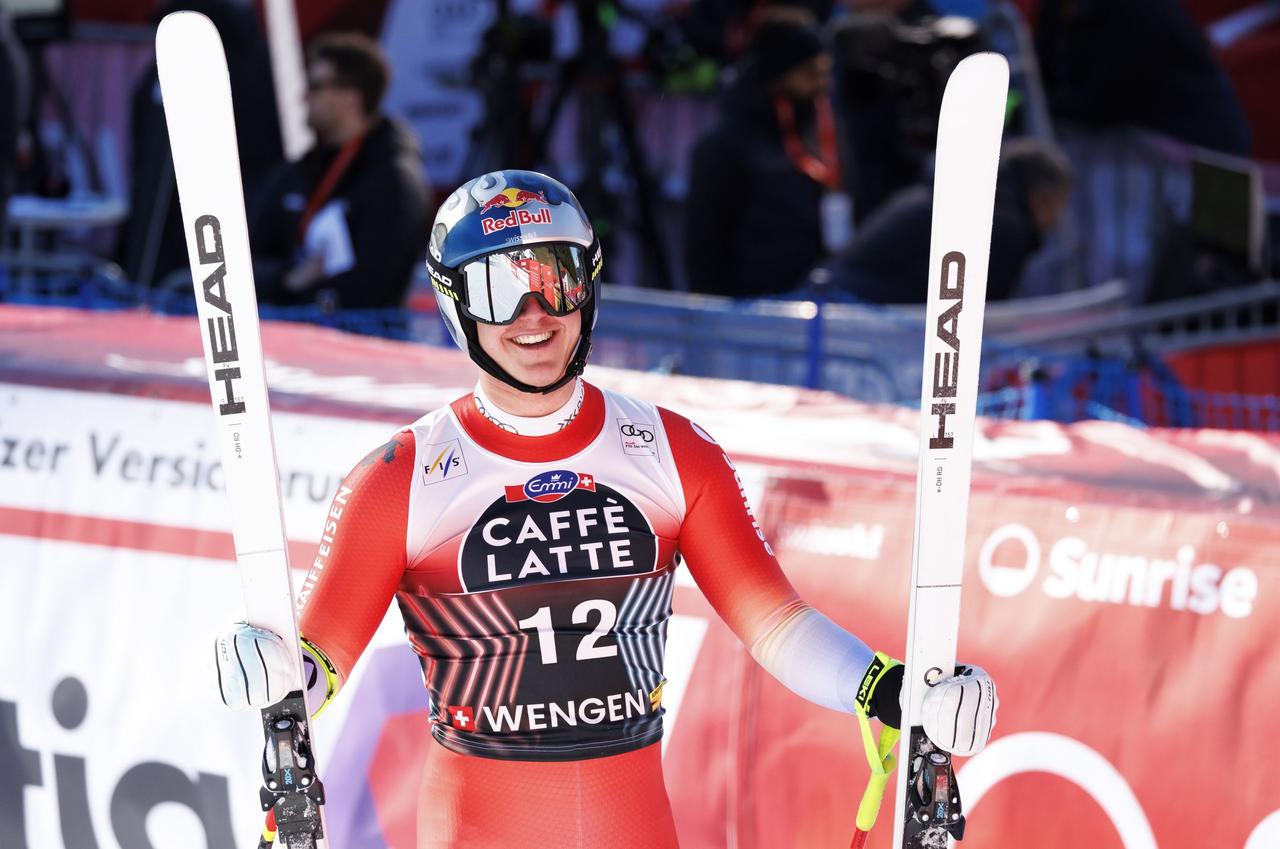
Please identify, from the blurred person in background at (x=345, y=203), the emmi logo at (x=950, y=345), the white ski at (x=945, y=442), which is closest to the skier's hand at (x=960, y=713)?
the white ski at (x=945, y=442)

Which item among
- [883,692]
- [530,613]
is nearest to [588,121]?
[530,613]

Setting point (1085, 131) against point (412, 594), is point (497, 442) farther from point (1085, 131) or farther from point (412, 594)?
point (1085, 131)

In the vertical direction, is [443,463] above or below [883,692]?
above

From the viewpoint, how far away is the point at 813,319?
6117mm

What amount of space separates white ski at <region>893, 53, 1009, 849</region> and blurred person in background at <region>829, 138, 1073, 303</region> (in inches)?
160

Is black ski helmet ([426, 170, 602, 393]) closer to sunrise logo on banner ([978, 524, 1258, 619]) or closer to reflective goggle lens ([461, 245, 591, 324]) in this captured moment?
reflective goggle lens ([461, 245, 591, 324])

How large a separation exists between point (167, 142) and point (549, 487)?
5145 millimetres

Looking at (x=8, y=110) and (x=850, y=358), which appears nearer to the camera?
(x=850, y=358)

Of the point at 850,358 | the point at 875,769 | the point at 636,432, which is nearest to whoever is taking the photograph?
the point at 875,769

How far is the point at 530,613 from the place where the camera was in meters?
3.21

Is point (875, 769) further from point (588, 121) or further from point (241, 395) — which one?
point (588, 121)

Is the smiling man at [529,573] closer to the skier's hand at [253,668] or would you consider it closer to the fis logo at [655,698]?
the fis logo at [655,698]

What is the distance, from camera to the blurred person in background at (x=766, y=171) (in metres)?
7.39

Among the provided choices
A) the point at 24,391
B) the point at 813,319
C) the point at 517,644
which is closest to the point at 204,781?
the point at 24,391
